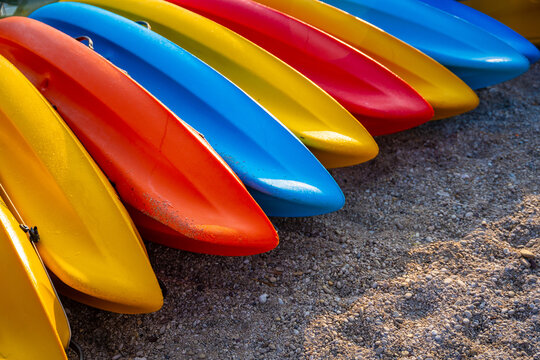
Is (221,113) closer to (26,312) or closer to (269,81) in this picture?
(269,81)

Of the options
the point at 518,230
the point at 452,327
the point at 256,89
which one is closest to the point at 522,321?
the point at 452,327

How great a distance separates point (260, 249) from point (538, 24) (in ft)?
7.69

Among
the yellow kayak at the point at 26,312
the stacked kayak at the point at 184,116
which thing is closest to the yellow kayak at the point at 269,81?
the stacked kayak at the point at 184,116

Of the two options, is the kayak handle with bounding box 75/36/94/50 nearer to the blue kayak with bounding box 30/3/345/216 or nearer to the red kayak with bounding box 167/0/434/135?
the blue kayak with bounding box 30/3/345/216

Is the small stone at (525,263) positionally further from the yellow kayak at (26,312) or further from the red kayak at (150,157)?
the yellow kayak at (26,312)

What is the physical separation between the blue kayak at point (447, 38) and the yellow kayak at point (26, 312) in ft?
6.95

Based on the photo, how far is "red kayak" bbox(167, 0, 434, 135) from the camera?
→ 259 centimetres

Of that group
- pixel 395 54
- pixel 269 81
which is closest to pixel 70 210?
pixel 269 81

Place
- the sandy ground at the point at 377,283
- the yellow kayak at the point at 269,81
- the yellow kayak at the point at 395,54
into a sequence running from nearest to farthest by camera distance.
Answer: the sandy ground at the point at 377,283 < the yellow kayak at the point at 269,81 < the yellow kayak at the point at 395,54

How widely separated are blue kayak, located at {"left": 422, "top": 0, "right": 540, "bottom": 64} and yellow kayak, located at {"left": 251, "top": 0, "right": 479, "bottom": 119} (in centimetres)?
48

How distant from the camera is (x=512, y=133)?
2891 mm

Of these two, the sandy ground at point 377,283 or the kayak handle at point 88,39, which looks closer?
the sandy ground at point 377,283

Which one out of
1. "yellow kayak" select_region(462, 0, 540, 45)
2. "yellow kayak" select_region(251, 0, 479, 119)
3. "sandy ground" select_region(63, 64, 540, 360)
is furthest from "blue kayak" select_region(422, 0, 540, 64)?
"sandy ground" select_region(63, 64, 540, 360)

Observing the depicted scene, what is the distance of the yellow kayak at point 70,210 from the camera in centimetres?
179
